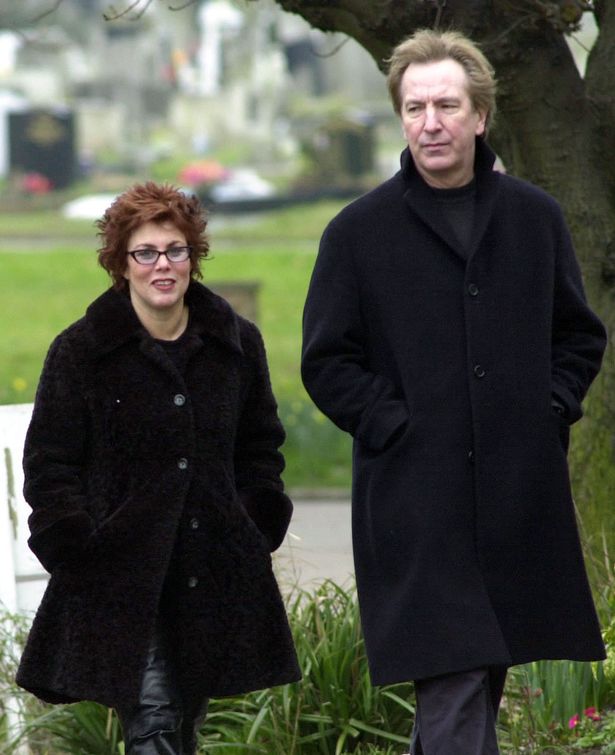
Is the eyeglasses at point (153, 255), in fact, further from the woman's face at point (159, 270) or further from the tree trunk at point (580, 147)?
the tree trunk at point (580, 147)

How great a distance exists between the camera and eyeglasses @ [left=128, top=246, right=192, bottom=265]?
3781 mm

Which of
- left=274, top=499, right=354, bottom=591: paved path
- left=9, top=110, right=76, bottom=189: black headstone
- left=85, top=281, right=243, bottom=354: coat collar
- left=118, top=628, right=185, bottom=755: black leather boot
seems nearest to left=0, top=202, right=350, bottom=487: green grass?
left=274, top=499, right=354, bottom=591: paved path

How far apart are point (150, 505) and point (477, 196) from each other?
103cm

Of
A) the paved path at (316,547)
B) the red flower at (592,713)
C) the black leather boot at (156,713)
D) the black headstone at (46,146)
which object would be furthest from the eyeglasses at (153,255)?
the black headstone at (46,146)

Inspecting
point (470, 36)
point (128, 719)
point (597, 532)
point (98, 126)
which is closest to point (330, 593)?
point (597, 532)

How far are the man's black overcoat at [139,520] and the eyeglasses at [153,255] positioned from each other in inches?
5.1

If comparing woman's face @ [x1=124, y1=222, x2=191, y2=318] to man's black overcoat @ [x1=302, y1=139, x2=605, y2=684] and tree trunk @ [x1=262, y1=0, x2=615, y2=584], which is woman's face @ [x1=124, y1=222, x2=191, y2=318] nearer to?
man's black overcoat @ [x1=302, y1=139, x2=605, y2=684]

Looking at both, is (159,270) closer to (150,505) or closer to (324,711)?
(150,505)

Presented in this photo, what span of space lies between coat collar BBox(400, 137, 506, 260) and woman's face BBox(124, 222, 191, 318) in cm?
55

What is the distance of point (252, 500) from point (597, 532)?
1825mm

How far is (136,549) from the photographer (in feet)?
12.3

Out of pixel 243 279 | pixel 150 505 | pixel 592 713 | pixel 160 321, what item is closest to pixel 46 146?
pixel 243 279

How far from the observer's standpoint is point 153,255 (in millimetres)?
3783

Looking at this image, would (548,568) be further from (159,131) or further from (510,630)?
(159,131)
